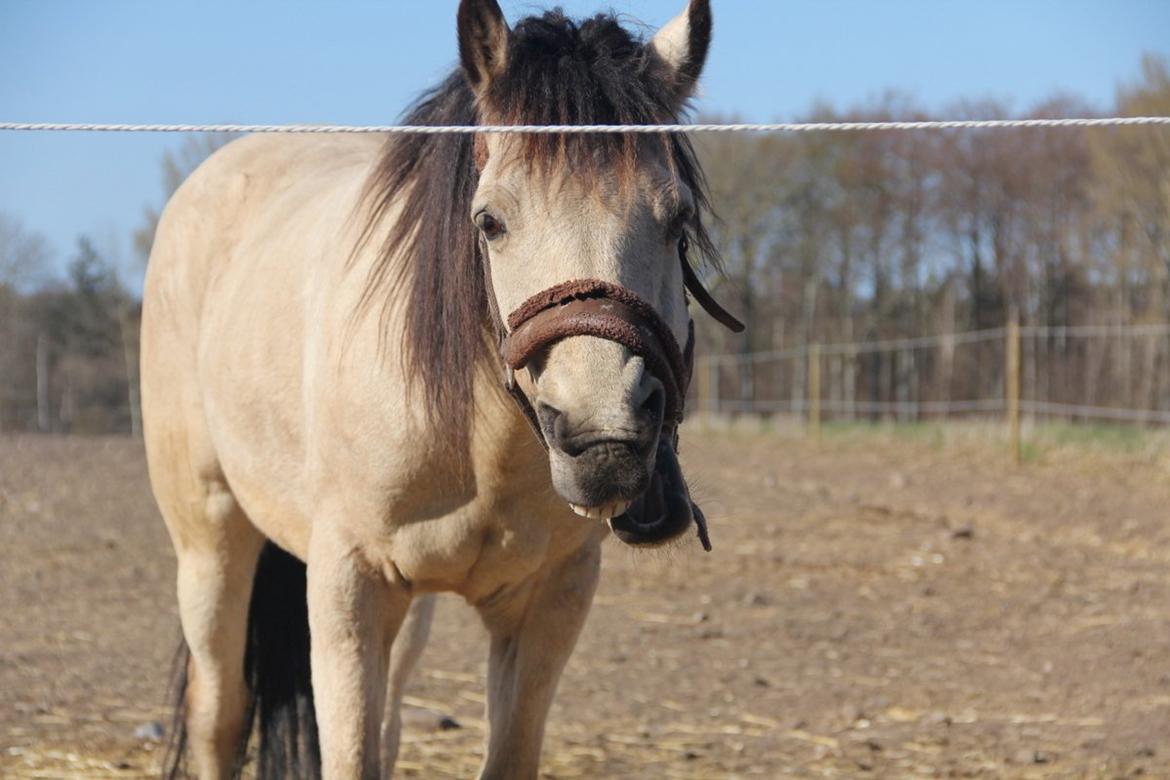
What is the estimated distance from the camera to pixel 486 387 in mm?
2736

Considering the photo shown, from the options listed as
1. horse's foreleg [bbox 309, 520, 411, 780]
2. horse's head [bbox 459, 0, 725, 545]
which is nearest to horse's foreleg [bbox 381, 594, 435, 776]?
horse's foreleg [bbox 309, 520, 411, 780]

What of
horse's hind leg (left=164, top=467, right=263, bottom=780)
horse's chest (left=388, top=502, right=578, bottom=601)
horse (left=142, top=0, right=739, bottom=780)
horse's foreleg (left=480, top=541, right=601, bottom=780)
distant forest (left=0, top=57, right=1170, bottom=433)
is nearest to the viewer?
horse (left=142, top=0, right=739, bottom=780)

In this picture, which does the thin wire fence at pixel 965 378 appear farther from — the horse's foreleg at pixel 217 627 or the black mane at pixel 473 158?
the black mane at pixel 473 158

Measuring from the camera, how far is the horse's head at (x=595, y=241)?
211cm

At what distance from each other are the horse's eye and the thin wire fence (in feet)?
40.2

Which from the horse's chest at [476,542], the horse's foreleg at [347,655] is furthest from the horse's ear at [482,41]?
the horse's foreleg at [347,655]

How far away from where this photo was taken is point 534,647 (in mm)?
3080

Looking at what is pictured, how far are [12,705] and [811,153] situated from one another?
81.5ft

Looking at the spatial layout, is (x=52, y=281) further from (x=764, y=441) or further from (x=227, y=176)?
(x=227, y=176)

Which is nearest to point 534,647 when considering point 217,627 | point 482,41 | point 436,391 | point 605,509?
point 436,391

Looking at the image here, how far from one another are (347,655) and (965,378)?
2084cm

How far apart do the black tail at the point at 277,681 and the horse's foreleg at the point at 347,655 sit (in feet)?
3.68

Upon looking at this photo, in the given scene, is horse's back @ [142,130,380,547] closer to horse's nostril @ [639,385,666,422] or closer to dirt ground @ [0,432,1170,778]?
dirt ground @ [0,432,1170,778]

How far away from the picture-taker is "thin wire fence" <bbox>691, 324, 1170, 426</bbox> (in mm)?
16844
